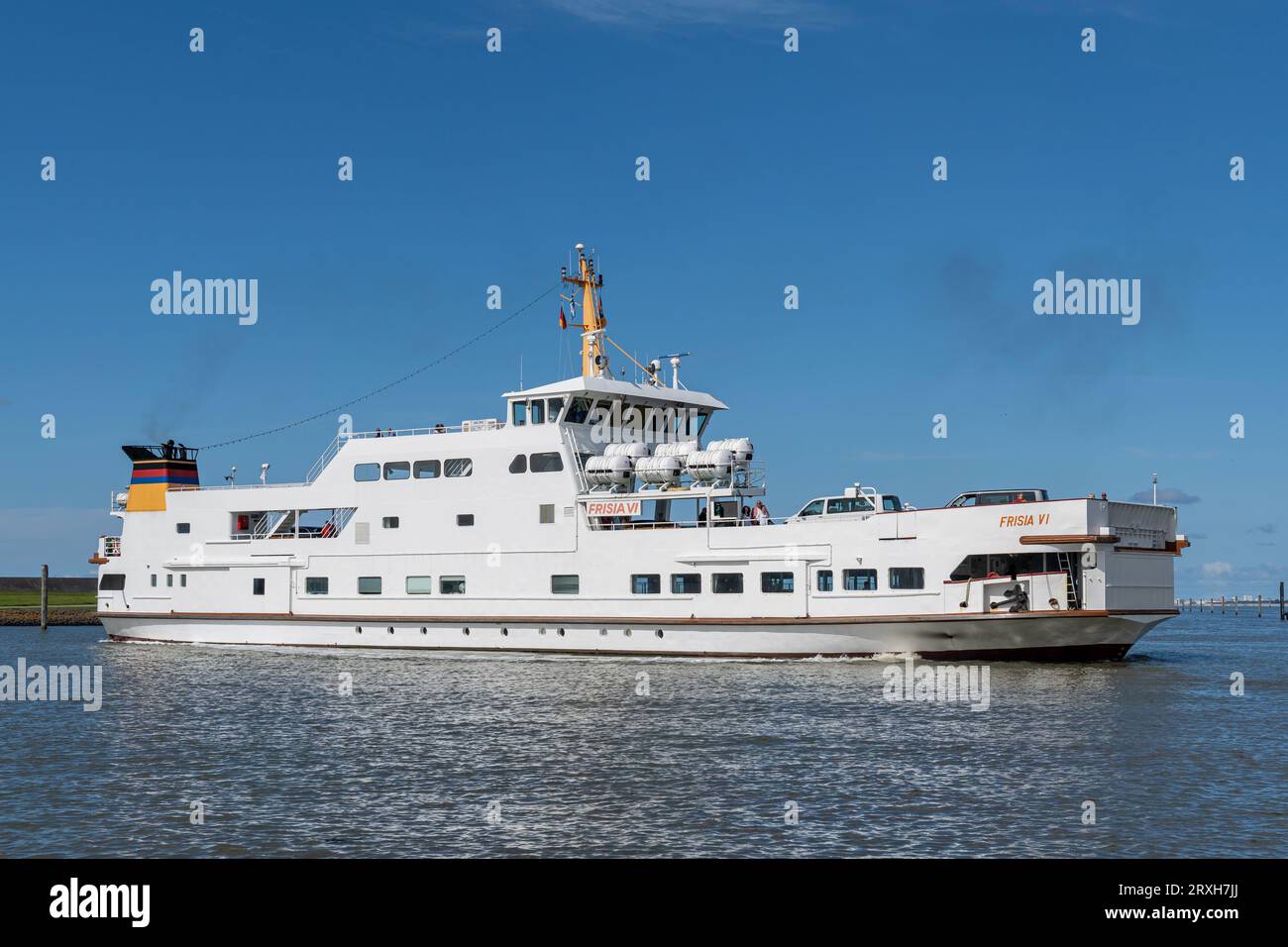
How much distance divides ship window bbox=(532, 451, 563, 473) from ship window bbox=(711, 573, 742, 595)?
5778mm

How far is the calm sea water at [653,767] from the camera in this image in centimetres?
1384

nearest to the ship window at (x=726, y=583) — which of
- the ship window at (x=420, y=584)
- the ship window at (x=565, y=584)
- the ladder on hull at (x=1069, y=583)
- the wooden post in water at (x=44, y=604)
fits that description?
the ship window at (x=565, y=584)

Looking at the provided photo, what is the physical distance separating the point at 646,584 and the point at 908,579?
7166mm

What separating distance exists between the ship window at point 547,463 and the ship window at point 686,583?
4.86 m

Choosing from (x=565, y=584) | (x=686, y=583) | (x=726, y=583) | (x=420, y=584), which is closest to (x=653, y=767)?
(x=726, y=583)

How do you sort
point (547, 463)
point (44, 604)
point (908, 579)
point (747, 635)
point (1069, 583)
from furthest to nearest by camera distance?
point (44, 604), point (547, 463), point (747, 635), point (908, 579), point (1069, 583)

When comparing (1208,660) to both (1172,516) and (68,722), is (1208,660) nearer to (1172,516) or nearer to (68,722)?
(1172,516)

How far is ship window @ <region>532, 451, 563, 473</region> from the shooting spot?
35.1 metres

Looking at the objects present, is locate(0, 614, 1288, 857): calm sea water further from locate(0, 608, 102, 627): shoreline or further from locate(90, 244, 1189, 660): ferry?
locate(0, 608, 102, 627): shoreline

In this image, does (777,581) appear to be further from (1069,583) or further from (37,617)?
(37,617)

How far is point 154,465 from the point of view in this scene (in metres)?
42.8

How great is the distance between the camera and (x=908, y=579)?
3023 centimetres
